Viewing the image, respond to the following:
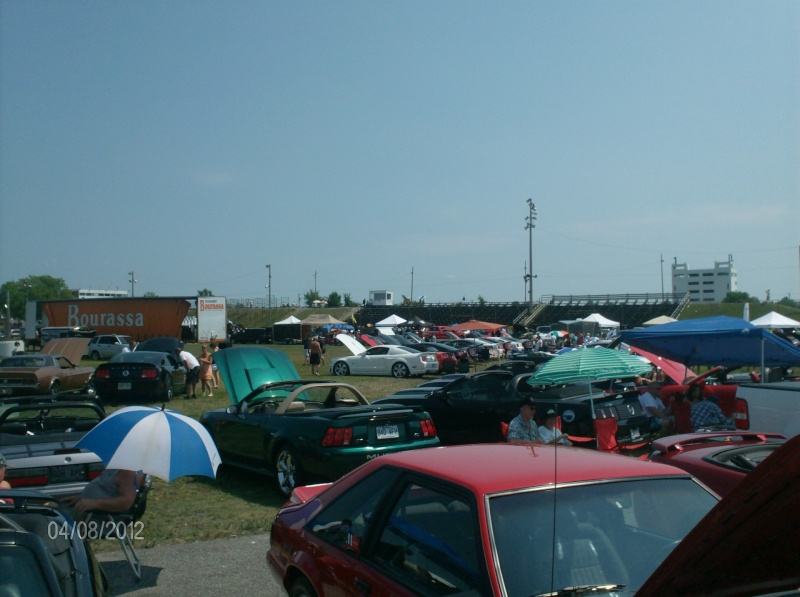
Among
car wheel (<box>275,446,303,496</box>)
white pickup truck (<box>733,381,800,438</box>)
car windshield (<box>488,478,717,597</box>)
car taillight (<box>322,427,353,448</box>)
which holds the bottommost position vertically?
car wheel (<box>275,446,303,496</box>)

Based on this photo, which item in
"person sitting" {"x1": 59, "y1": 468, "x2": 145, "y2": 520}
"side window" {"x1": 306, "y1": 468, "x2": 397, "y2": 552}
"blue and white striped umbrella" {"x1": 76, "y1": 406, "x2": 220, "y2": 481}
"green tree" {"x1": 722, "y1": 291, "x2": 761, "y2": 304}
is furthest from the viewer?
"green tree" {"x1": 722, "y1": 291, "x2": 761, "y2": 304}

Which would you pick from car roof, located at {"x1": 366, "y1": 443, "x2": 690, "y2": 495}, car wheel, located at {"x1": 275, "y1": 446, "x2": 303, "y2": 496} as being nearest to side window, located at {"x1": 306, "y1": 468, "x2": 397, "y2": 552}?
car roof, located at {"x1": 366, "y1": 443, "x2": 690, "y2": 495}

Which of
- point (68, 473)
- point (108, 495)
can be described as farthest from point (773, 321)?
point (108, 495)

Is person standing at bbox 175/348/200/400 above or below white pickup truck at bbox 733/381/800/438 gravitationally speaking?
below

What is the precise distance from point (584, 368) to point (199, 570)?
240 inches

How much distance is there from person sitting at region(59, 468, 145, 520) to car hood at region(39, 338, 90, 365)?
18548 millimetres

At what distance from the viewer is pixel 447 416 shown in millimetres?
12070

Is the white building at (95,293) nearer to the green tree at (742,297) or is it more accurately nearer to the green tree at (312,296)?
the green tree at (312,296)

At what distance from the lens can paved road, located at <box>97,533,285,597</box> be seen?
18.8 ft

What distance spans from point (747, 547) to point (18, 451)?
708 cm

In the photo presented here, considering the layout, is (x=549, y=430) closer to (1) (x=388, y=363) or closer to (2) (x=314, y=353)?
(2) (x=314, y=353)

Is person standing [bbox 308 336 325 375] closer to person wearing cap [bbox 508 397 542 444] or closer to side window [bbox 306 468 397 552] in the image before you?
person wearing cap [bbox 508 397 542 444]

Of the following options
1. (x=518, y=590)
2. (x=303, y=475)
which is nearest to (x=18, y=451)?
(x=303, y=475)

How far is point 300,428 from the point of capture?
8.51m
